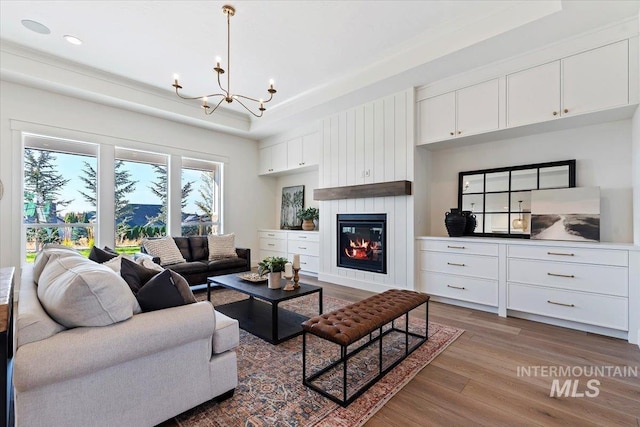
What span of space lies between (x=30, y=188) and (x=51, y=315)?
12.7ft

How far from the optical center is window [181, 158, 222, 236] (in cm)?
567

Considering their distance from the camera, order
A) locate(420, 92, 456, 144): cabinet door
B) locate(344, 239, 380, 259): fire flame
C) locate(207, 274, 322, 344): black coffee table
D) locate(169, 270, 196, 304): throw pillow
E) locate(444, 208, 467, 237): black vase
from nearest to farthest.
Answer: locate(169, 270, 196, 304): throw pillow
locate(207, 274, 322, 344): black coffee table
locate(420, 92, 456, 144): cabinet door
locate(444, 208, 467, 237): black vase
locate(344, 239, 380, 259): fire flame

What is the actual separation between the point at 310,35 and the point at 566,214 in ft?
11.4

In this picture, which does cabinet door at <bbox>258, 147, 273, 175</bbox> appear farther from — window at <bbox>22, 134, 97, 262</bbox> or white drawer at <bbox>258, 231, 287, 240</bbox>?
window at <bbox>22, 134, 97, 262</bbox>

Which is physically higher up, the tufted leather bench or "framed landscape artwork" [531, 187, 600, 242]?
"framed landscape artwork" [531, 187, 600, 242]

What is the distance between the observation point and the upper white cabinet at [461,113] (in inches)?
136

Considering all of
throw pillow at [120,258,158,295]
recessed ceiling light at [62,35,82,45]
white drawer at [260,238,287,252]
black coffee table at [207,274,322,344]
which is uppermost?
recessed ceiling light at [62,35,82,45]

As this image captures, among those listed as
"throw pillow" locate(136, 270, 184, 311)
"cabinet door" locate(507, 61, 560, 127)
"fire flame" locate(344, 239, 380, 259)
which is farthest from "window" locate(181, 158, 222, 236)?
"cabinet door" locate(507, 61, 560, 127)

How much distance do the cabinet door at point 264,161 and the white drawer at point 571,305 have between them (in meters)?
4.98

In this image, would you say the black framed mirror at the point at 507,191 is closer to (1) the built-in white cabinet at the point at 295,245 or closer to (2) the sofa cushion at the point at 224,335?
(1) the built-in white cabinet at the point at 295,245

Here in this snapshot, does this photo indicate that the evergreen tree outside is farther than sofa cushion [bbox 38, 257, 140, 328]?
Yes

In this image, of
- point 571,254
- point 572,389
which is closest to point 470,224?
point 571,254

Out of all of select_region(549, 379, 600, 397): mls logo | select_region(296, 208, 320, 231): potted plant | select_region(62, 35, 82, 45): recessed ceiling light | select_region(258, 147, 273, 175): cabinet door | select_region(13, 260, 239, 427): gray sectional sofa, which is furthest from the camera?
select_region(258, 147, 273, 175): cabinet door

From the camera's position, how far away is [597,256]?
9.11ft
